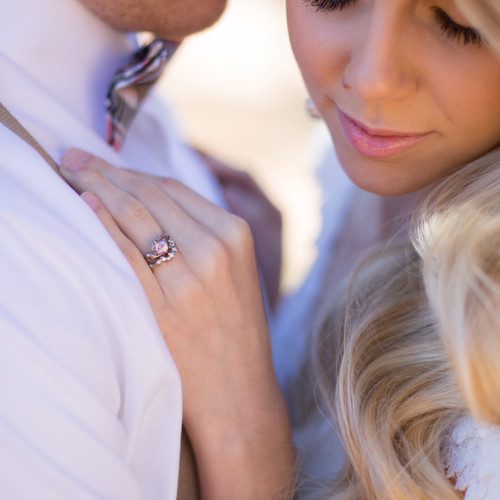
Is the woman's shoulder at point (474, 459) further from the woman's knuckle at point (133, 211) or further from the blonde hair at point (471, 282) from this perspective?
the woman's knuckle at point (133, 211)

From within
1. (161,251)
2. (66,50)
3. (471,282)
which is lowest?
(471,282)

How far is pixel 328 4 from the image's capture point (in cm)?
121

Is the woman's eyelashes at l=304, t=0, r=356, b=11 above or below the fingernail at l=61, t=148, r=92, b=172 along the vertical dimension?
below

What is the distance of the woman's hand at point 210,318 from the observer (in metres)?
1.11

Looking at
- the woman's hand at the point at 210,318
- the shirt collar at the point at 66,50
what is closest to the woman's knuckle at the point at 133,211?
the woman's hand at the point at 210,318

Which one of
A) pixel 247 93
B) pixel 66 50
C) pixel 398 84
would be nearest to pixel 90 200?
pixel 66 50

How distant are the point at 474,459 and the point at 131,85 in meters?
1.03

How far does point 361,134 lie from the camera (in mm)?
1286

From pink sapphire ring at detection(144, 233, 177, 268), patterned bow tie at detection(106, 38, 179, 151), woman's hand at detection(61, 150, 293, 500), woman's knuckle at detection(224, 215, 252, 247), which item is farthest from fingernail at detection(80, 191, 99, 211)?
patterned bow tie at detection(106, 38, 179, 151)

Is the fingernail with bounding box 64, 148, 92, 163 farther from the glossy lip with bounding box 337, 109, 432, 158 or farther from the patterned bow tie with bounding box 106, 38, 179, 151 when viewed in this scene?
the glossy lip with bounding box 337, 109, 432, 158

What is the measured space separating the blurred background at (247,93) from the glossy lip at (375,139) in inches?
73.4

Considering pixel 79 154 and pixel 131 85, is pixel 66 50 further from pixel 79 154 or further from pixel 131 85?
pixel 79 154

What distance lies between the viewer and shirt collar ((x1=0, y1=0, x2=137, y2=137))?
126 centimetres

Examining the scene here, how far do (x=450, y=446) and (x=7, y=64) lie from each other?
1.02 meters
